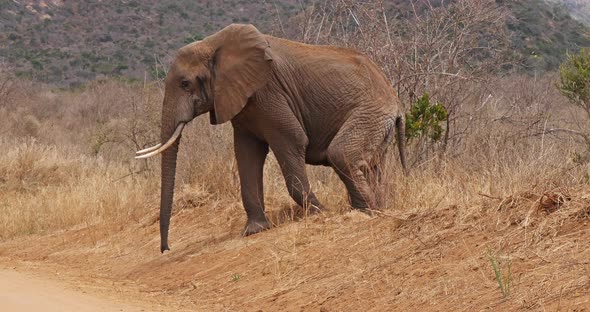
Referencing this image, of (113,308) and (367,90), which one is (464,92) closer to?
(367,90)

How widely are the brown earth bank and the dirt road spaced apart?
0.31 m

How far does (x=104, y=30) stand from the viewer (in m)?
50.3

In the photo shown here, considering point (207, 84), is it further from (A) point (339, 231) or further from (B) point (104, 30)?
(B) point (104, 30)

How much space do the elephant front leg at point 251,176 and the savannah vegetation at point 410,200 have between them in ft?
0.73

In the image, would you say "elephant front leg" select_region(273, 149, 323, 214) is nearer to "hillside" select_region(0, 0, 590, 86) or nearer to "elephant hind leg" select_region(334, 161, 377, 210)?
"elephant hind leg" select_region(334, 161, 377, 210)

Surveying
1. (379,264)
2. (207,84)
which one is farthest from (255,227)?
(379,264)

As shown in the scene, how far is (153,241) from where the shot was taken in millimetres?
11625

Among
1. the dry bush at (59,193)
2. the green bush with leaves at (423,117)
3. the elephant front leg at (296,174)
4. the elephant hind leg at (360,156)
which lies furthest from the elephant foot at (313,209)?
the dry bush at (59,193)

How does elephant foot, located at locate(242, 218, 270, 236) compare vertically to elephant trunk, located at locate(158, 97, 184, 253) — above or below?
below

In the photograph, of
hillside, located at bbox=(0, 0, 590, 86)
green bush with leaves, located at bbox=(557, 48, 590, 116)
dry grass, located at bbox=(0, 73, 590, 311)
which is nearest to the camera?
dry grass, located at bbox=(0, 73, 590, 311)

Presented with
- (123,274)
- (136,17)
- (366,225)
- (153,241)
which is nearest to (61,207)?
(153,241)

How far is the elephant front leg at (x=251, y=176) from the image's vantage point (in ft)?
33.8

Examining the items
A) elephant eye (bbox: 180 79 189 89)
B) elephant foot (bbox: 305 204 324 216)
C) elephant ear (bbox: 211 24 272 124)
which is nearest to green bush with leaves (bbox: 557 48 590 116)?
elephant foot (bbox: 305 204 324 216)

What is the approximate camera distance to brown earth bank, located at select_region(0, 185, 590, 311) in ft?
19.9
